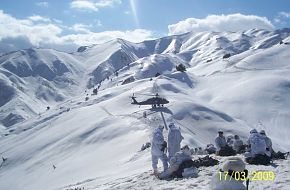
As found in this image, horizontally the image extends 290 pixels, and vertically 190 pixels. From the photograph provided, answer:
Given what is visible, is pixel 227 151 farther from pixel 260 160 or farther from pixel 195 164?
pixel 260 160

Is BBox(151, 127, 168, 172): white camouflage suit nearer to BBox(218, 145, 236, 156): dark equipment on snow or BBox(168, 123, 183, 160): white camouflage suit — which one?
BBox(168, 123, 183, 160): white camouflage suit

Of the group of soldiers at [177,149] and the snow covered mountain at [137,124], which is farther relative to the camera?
the snow covered mountain at [137,124]

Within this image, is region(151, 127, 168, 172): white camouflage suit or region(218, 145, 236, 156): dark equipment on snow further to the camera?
region(218, 145, 236, 156): dark equipment on snow

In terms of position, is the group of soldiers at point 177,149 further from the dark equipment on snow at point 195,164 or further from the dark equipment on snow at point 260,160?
the dark equipment on snow at point 195,164

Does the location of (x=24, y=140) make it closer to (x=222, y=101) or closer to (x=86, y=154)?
(x=86, y=154)

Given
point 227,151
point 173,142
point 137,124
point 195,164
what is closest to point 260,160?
point 195,164

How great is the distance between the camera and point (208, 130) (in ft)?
202

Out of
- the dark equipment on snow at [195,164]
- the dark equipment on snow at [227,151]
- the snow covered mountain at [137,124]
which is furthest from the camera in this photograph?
the snow covered mountain at [137,124]

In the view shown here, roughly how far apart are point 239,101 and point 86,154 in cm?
3628

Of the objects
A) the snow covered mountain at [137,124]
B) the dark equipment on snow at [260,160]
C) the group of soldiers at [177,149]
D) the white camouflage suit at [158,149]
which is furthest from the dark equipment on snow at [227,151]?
the snow covered mountain at [137,124]

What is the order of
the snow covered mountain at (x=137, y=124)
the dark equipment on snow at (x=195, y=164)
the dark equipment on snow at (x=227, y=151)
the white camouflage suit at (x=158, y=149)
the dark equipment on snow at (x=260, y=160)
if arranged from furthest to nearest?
the snow covered mountain at (x=137, y=124) → the dark equipment on snow at (x=227, y=151) → the white camouflage suit at (x=158, y=149) → the dark equipment on snow at (x=195, y=164) → the dark equipment on snow at (x=260, y=160)

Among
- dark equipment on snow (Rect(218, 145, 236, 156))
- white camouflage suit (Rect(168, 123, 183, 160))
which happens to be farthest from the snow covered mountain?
white camouflage suit (Rect(168, 123, 183, 160))

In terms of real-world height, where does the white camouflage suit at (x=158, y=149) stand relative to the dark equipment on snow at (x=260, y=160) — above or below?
above

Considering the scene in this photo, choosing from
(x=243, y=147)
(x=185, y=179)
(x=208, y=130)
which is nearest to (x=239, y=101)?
(x=208, y=130)
